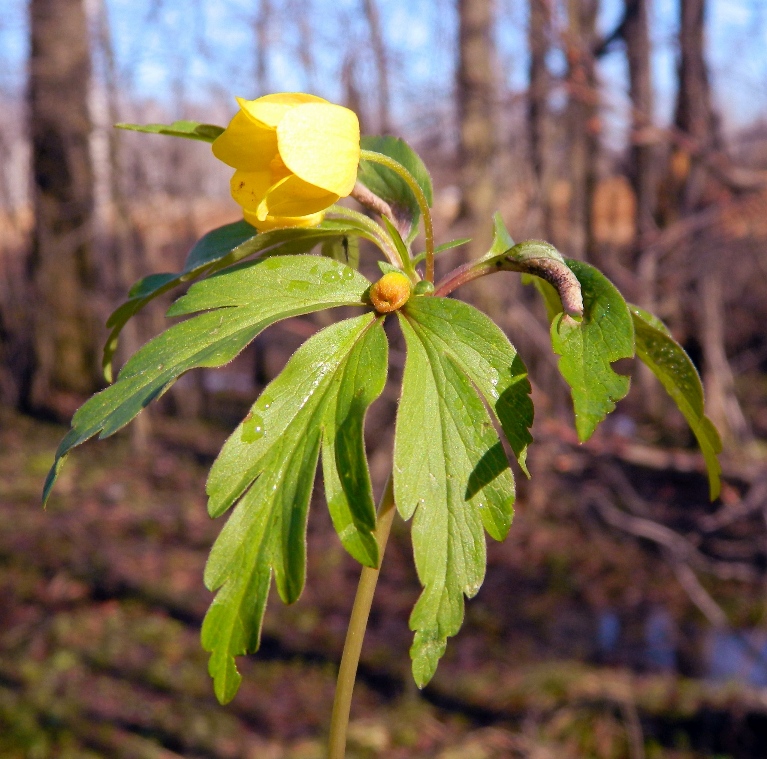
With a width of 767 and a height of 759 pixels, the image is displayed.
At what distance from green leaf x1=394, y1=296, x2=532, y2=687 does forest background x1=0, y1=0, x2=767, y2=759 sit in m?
2.75

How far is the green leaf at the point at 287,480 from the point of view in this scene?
2.35 ft

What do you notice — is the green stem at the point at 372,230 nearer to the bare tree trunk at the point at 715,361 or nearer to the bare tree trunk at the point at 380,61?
the bare tree trunk at the point at 715,361

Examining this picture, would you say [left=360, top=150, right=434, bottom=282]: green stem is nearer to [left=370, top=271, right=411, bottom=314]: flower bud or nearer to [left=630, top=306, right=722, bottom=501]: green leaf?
[left=370, top=271, right=411, bottom=314]: flower bud

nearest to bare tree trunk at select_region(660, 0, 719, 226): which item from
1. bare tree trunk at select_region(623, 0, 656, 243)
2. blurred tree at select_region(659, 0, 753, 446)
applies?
blurred tree at select_region(659, 0, 753, 446)

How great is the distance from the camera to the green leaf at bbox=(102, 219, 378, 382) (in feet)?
2.84

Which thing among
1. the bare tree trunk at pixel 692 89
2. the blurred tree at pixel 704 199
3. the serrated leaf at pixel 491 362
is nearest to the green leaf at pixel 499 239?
the serrated leaf at pixel 491 362

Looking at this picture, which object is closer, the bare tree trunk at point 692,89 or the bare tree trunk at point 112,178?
the bare tree trunk at point 692,89

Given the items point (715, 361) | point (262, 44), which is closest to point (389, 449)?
point (715, 361)

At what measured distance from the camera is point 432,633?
727mm

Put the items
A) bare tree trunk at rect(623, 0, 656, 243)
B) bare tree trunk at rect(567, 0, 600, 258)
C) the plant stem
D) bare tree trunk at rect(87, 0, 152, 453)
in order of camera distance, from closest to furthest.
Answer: the plant stem
bare tree trunk at rect(567, 0, 600, 258)
bare tree trunk at rect(623, 0, 656, 243)
bare tree trunk at rect(87, 0, 152, 453)

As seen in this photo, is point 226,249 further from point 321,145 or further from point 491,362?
point 491,362

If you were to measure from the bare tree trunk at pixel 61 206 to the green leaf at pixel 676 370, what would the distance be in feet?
23.0

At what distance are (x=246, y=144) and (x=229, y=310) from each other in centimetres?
17

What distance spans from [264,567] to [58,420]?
8720mm
